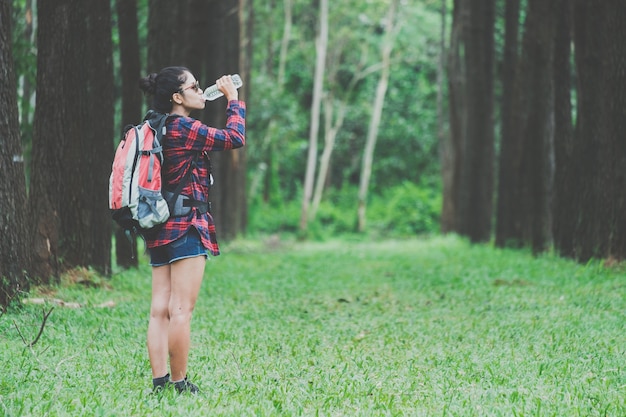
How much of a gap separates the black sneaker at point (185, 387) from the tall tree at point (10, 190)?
314 centimetres

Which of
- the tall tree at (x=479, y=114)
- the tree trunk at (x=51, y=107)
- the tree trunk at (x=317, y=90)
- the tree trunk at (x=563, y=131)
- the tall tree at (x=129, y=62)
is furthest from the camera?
the tree trunk at (x=317, y=90)

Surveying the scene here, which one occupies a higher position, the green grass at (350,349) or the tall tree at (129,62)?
the tall tree at (129,62)

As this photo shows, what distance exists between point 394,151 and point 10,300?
1560 inches

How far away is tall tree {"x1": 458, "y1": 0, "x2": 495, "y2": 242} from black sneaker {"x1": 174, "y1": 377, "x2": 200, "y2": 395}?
1651 cm

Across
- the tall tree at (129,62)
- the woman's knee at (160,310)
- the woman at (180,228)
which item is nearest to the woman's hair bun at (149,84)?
the woman at (180,228)

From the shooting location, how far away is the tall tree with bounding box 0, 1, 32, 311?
8242 millimetres

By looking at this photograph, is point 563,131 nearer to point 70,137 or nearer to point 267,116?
point 70,137

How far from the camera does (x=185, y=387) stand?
18.7 feet

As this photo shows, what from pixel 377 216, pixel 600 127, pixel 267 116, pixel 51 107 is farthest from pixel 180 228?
pixel 377 216

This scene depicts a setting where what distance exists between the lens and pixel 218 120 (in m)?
19.8

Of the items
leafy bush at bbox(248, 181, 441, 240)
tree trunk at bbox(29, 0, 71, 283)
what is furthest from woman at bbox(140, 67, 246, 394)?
leafy bush at bbox(248, 181, 441, 240)

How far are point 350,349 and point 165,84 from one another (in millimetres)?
3146

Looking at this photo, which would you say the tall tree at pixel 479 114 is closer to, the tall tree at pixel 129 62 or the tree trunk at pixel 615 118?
the tree trunk at pixel 615 118

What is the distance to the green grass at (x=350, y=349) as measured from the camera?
5.52 meters
